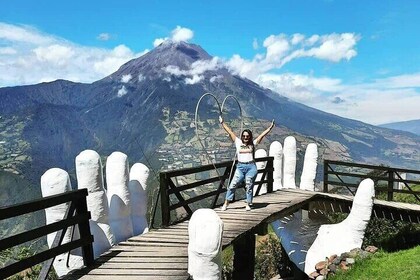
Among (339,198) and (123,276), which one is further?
(339,198)

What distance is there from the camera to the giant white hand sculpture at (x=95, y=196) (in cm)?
823

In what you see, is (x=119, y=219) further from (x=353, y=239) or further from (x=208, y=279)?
(x=353, y=239)

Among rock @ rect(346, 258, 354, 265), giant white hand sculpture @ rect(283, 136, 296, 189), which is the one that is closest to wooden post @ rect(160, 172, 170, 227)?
rock @ rect(346, 258, 354, 265)

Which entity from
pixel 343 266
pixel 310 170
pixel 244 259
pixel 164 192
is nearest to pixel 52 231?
pixel 164 192

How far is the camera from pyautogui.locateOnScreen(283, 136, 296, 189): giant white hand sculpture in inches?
692

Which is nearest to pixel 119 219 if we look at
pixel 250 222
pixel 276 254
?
pixel 250 222

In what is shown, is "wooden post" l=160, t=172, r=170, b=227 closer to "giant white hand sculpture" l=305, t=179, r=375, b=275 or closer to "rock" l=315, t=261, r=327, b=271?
"rock" l=315, t=261, r=327, b=271

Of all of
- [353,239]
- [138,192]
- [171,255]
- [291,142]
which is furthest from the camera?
[291,142]

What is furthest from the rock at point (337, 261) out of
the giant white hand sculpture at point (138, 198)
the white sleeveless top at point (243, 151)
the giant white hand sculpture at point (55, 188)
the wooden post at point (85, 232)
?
the giant white hand sculpture at point (55, 188)

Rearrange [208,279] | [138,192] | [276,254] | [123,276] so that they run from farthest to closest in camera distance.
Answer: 1. [276,254]
2. [138,192]
3. [123,276]
4. [208,279]

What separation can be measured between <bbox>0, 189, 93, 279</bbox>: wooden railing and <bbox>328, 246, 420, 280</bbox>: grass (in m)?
6.21

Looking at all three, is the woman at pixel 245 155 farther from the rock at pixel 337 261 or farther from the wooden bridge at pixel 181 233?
the rock at pixel 337 261

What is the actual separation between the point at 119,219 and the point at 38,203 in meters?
2.89

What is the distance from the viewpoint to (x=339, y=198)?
14.8m
